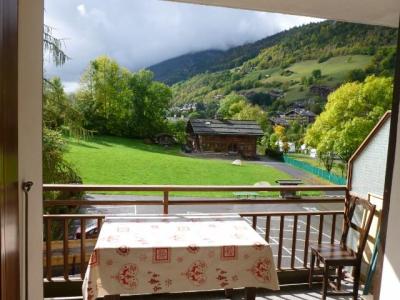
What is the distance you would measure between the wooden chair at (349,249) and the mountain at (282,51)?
105 inches

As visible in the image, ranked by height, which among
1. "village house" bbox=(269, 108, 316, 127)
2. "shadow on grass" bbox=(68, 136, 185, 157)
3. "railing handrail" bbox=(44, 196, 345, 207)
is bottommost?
"railing handrail" bbox=(44, 196, 345, 207)

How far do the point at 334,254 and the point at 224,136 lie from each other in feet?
6.90

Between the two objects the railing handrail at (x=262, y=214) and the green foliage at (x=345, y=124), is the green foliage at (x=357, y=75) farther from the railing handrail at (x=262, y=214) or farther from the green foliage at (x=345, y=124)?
the railing handrail at (x=262, y=214)

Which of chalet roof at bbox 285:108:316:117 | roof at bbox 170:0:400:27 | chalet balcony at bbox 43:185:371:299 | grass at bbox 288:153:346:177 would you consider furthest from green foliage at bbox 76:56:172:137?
roof at bbox 170:0:400:27

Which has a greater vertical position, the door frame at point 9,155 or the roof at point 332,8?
the roof at point 332,8

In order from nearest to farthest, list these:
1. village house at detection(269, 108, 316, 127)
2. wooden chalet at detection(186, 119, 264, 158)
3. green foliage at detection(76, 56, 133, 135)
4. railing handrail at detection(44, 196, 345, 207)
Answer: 1. railing handrail at detection(44, 196, 345, 207)
2. green foliage at detection(76, 56, 133, 135)
3. wooden chalet at detection(186, 119, 264, 158)
4. village house at detection(269, 108, 316, 127)

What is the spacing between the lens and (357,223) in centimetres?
270

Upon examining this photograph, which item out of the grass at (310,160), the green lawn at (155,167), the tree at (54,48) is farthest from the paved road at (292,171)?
the tree at (54,48)

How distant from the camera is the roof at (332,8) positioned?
6.93 feet

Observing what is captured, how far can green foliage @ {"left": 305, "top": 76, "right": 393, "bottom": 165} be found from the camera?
15.2ft

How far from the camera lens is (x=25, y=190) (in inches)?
58.9

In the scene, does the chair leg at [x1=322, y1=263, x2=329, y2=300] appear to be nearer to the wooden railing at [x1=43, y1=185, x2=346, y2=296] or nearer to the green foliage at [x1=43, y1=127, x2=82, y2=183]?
the wooden railing at [x1=43, y1=185, x2=346, y2=296]

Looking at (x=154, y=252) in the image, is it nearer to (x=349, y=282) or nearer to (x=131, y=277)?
(x=131, y=277)

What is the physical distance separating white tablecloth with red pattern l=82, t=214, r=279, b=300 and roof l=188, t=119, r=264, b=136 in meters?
2.32
